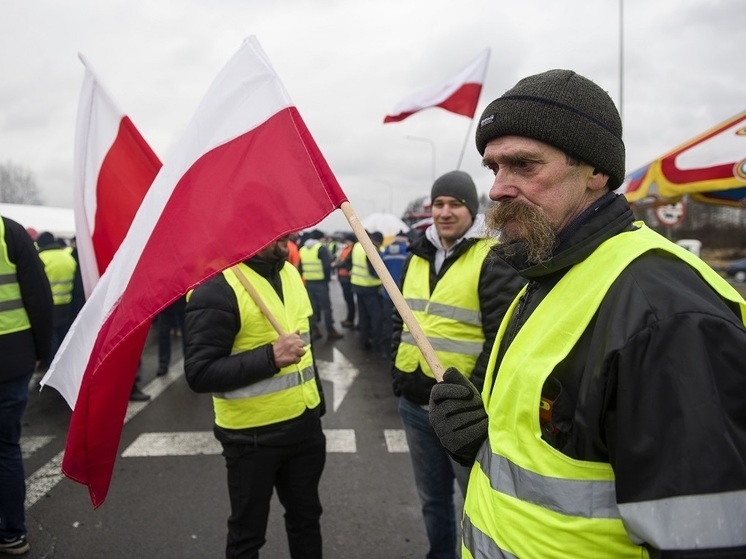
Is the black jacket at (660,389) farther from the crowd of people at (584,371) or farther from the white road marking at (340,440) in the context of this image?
the white road marking at (340,440)

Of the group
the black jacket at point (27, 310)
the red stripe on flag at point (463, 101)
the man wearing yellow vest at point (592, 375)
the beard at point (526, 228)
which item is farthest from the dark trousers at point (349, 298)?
the beard at point (526, 228)

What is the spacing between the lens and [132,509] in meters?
3.78

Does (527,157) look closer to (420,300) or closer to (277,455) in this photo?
(420,300)

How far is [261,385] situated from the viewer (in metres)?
2.60

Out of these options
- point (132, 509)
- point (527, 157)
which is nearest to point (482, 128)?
point (527, 157)

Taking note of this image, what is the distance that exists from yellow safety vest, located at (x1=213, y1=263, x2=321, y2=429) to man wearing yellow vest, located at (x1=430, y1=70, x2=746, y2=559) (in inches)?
46.9

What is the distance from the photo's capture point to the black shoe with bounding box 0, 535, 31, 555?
324 centimetres

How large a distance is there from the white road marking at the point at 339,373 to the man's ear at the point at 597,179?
4.98 metres

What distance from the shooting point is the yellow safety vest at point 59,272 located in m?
6.64

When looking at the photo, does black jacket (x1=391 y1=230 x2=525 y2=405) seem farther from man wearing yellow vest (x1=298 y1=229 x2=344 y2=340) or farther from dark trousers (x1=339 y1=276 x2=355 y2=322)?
dark trousers (x1=339 y1=276 x2=355 y2=322)

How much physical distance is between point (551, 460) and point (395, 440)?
4071 millimetres

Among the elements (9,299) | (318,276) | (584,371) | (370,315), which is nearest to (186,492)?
(9,299)

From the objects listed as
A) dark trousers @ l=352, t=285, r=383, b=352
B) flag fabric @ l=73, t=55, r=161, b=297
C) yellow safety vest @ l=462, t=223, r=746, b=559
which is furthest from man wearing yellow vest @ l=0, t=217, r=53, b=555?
dark trousers @ l=352, t=285, r=383, b=352

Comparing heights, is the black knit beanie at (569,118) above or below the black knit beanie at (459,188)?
above
